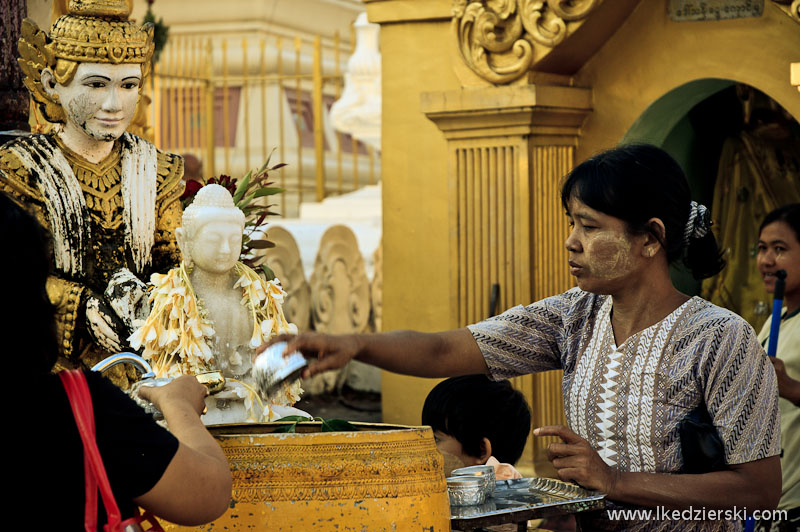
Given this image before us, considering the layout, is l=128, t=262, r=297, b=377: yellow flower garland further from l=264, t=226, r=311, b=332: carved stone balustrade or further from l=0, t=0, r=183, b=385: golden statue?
A: l=264, t=226, r=311, b=332: carved stone balustrade

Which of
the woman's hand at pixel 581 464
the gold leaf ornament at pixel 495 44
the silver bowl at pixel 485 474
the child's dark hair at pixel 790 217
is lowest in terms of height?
the silver bowl at pixel 485 474

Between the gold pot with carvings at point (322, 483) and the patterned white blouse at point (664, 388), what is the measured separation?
584 millimetres

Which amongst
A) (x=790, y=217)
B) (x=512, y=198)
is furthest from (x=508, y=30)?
(x=790, y=217)

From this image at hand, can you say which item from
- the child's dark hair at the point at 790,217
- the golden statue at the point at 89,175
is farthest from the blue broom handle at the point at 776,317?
the golden statue at the point at 89,175

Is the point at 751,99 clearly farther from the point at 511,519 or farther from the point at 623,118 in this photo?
the point at 511,519

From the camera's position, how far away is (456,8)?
6.36 m

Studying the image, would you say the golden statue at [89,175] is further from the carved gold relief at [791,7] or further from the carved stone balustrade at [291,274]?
the carved stone balustrade at [291,274]

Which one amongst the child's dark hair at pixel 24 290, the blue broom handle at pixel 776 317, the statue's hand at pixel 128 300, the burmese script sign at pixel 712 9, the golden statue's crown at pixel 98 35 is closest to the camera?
the child's dark hair at pixel 24 290

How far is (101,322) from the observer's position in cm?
378

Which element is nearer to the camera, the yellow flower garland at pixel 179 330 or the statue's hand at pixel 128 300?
the yellow flower garland at pixel 179 330

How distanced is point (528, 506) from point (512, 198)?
12.4 feet

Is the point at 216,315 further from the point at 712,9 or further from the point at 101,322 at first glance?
the point at 712,9

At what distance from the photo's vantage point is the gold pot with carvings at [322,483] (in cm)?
241

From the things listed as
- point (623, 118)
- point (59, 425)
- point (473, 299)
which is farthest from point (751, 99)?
point (59, 425)
